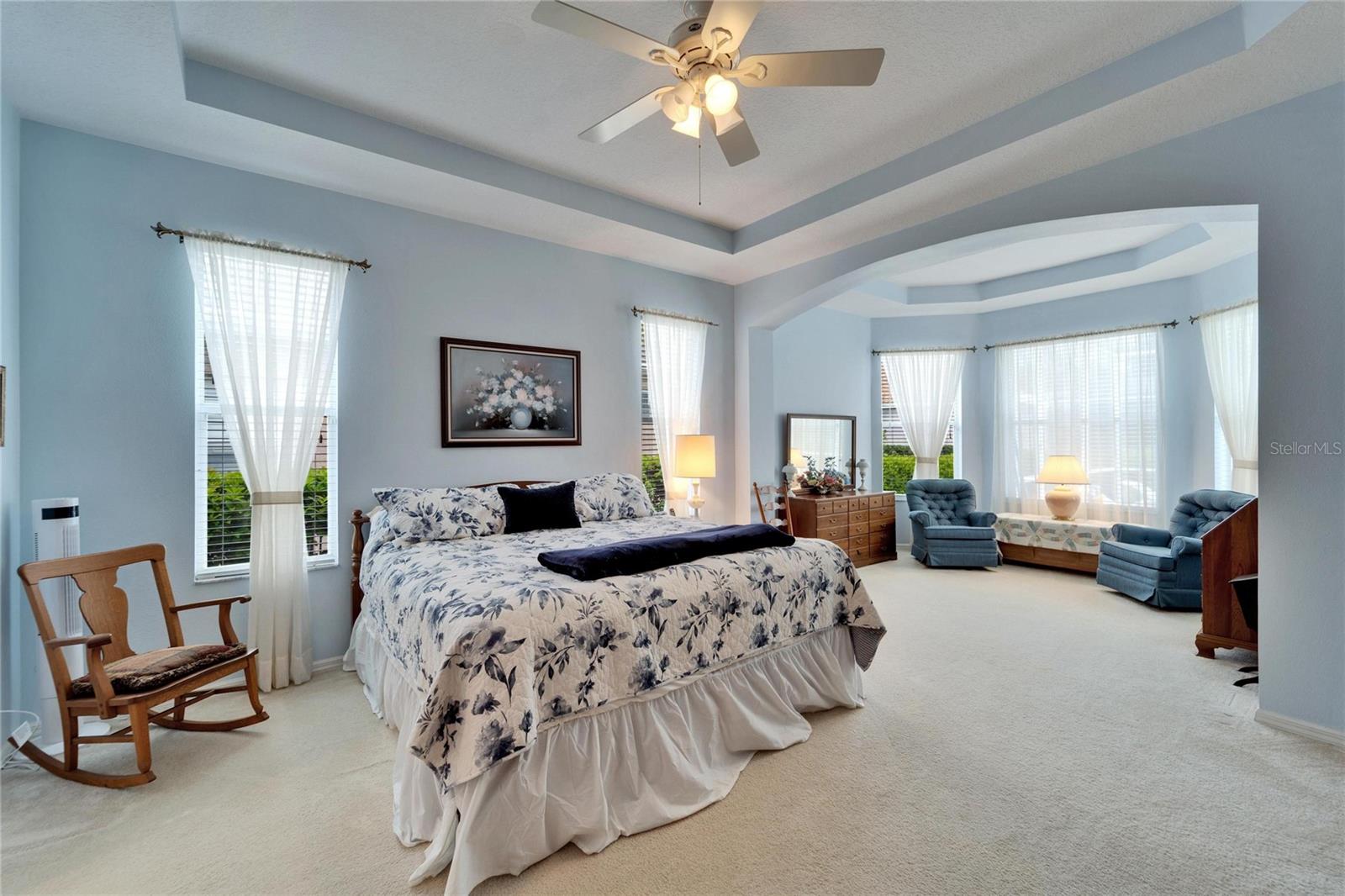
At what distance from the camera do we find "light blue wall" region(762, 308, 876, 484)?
618cm

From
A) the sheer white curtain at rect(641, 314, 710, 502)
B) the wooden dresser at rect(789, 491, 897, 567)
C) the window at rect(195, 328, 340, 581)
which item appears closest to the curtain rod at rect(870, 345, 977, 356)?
the wooden dresser at rect(789, 491, 897, 567)

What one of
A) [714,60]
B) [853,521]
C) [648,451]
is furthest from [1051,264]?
[714,60]

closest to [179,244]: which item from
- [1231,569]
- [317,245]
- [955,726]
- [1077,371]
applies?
[317,245]

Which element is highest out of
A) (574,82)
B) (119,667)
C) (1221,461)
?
(574,82)

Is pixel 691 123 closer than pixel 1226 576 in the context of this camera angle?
Yes

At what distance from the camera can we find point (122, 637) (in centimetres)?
260

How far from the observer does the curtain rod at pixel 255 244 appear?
2.98 meters

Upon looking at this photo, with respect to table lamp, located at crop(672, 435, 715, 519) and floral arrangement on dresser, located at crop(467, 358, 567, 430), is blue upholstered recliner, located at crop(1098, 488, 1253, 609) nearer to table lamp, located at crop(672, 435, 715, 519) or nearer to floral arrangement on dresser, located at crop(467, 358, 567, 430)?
table lamp, located at crop(672, 435, 715, 519)

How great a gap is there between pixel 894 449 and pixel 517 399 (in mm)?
4939

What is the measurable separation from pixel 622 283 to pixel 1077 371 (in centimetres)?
496

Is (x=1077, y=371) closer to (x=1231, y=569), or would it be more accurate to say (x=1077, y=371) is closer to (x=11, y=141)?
(x=1231, y=569)

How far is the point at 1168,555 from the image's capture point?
4.42m

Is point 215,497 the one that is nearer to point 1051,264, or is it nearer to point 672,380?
point 672,380

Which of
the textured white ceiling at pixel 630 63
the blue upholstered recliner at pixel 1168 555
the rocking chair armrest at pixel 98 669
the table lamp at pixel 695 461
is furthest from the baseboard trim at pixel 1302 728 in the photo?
the rocking chair armrest at pixel 98 669
